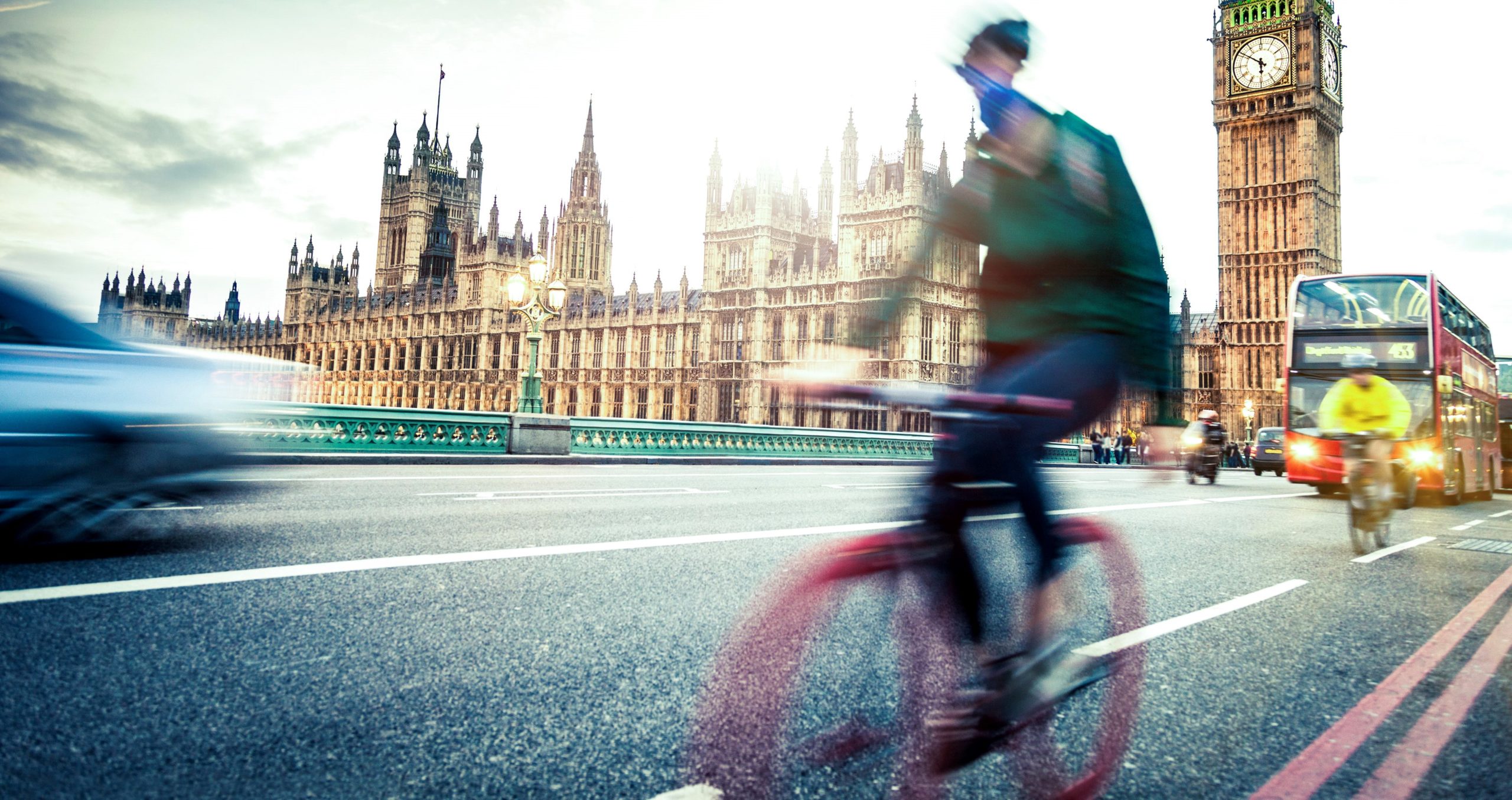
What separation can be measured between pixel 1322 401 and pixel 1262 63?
59.3 meters

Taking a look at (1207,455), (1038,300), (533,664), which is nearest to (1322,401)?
(1207,455)

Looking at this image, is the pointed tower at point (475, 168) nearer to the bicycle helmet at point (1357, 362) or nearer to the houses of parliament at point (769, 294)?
the houses of parliament at point (769, 294)

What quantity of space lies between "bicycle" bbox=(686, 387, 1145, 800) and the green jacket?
0.25 m

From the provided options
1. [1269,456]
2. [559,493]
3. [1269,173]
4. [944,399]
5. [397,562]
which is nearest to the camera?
[944,399]

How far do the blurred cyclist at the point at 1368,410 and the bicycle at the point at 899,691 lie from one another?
6021 millimetres

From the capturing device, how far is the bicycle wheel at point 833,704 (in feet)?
5.71

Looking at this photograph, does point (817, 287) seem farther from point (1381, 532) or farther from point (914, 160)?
point (1381, 532)

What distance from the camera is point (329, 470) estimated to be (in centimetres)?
1012

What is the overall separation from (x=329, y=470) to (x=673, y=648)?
29.0ft

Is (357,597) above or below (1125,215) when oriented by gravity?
below

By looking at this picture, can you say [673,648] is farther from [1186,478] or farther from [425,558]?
[1186,478]

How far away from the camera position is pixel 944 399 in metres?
1.94

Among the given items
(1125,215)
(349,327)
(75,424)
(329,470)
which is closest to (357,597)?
(75,424)

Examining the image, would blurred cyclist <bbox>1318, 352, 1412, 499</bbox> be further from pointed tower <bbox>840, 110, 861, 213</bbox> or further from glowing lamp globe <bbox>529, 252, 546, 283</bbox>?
pointed tower <bbox>840, 110, 861, 213</bbox>
